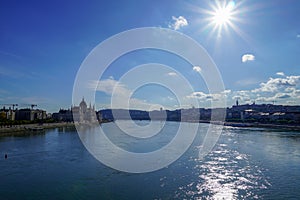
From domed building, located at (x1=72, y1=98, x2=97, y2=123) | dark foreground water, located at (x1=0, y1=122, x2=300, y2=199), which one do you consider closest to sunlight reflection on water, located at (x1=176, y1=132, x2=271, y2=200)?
dark foreground water, located at (x1=0, y1=122, x2=300, y2=199)

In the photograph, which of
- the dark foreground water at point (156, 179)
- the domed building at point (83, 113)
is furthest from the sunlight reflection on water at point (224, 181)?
the domed building at point (83, 113)

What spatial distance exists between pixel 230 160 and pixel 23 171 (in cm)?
928

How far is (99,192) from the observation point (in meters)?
7.36

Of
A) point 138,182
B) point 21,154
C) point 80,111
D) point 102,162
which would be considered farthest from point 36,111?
point 138,182

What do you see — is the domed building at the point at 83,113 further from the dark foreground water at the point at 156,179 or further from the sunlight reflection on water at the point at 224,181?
the sunlight reflection on water at the point at 224,181

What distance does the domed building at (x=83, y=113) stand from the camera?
196ft

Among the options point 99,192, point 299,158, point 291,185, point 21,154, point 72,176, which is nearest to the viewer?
point 99,192

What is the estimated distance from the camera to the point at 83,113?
215 feet

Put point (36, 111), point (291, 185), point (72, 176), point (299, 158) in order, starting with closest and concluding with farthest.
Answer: point (291, 185) < point (72, 176) < point (299, 158) < point (36, 111)

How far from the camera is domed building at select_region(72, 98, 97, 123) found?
5971 centimetres

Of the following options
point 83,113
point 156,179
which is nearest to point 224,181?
point 156,179

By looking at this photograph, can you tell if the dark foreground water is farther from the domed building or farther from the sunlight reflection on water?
the domed building

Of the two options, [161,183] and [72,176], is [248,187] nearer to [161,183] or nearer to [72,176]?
[161,183]

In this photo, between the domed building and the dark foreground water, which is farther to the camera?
the domed building
